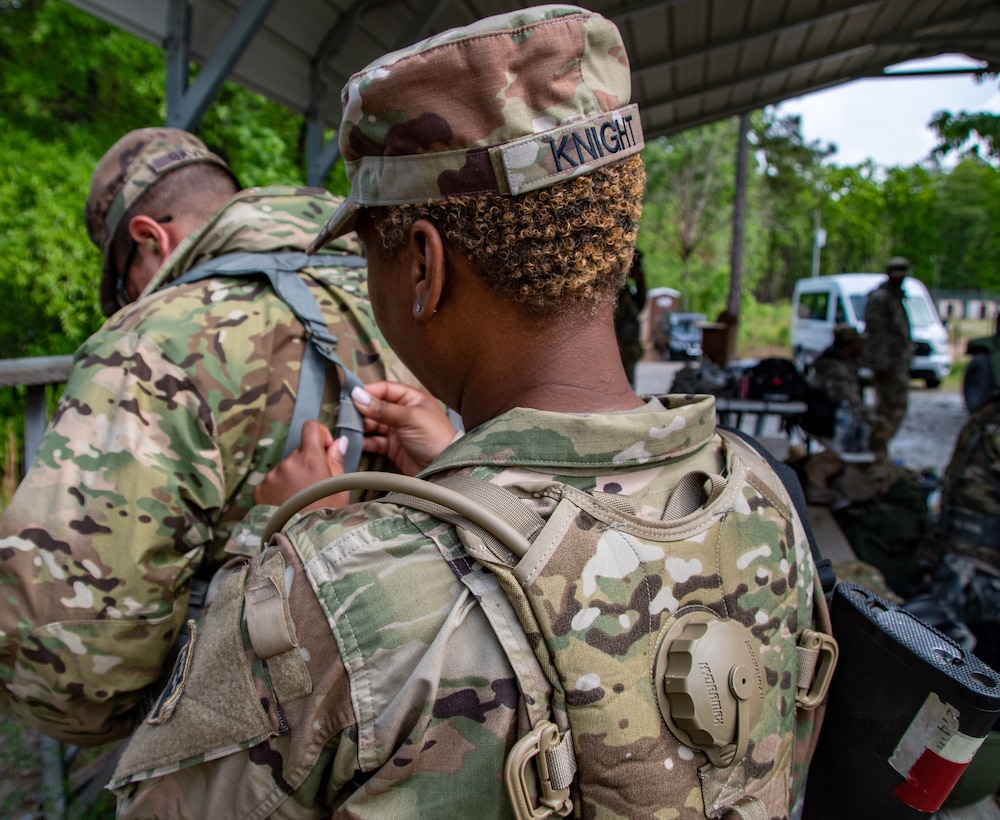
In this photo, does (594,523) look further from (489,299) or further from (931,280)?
(931,280)

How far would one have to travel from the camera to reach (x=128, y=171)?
74.4 inches

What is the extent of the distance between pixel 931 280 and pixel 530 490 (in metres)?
45.8

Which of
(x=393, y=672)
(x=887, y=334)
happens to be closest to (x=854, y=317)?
(x=887, y=334)

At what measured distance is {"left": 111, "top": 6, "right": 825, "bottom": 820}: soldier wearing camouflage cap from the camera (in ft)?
2.92

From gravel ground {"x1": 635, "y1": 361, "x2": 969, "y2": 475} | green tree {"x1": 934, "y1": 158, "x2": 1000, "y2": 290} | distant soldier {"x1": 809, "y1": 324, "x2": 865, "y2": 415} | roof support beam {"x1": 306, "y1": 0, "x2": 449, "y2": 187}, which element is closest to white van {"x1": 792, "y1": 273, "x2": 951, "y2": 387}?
gravel ground {"x1": 635, "y1": 361, "x2": 969, "y2": 475}

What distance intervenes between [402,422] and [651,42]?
5093 mm

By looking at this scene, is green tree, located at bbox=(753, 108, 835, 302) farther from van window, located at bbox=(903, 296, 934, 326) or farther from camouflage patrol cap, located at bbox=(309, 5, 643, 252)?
camouflage patrol cap, located at bbox=(309, 5, 643, 252)

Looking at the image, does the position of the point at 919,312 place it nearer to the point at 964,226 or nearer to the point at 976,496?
the point at 976,496

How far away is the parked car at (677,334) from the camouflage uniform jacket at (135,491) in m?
18.3

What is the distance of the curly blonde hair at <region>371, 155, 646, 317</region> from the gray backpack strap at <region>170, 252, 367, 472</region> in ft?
2.25

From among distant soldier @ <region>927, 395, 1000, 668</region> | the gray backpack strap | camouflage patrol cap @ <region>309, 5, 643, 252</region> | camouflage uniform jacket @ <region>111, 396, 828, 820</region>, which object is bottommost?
distant soldier @ <region>927, 395, 1000, 668</region>

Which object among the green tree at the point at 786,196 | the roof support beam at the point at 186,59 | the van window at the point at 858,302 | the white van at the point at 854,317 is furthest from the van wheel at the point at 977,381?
the green tree at the point at 786,196

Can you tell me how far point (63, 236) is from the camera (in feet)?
19.0

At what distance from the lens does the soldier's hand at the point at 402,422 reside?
170cm
